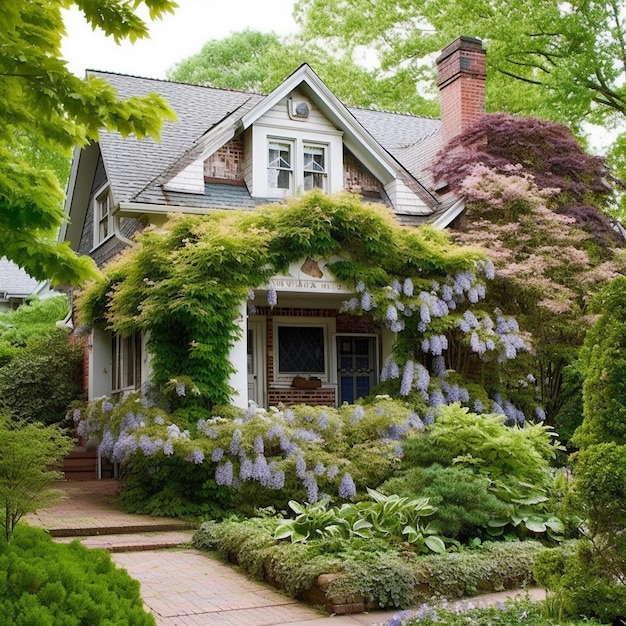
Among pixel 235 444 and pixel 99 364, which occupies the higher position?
pixel 99 364

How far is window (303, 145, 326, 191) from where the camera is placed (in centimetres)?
1622

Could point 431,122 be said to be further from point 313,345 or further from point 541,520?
point 541,520

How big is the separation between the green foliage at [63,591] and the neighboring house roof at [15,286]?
27454 mm

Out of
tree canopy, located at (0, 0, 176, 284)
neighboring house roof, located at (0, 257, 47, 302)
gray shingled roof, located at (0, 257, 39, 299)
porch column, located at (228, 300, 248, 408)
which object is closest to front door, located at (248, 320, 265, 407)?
porch column, located at (228, 300, 248, 408)

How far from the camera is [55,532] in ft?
31.9

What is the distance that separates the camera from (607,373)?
19.4ft

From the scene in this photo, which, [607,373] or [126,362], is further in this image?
[126,362]

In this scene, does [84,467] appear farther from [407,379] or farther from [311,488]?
[311,488]

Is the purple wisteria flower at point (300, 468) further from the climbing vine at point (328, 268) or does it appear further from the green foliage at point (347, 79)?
the green foliage at point (347, 79)

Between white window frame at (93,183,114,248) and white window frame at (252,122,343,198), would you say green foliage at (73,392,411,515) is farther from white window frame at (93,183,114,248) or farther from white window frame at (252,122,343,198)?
white window frame at (93,183,114,248)

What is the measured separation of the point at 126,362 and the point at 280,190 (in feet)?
14.8

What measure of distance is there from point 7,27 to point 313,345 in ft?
39.0

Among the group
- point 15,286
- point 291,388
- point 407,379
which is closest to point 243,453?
point 407,379

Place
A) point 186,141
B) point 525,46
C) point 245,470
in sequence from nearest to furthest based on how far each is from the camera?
1. point 245,470
2. point 186,141
3. point 525,46
